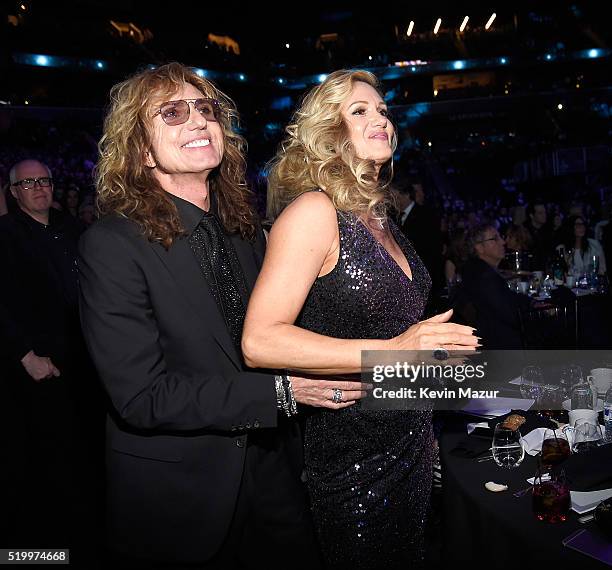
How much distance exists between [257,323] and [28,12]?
27.0 metres

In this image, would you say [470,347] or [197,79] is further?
[197,79]

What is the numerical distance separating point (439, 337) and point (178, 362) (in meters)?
0.74

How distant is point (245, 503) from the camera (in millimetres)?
1692

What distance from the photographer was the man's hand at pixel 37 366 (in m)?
3.44

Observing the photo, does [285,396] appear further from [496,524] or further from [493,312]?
[493,312]

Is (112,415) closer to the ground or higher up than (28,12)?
closer to the ground

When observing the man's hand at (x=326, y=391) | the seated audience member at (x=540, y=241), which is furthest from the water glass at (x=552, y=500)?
the seated audience member at (x=540, y=241)

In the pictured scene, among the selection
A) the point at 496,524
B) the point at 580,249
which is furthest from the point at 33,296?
the point at 580,249

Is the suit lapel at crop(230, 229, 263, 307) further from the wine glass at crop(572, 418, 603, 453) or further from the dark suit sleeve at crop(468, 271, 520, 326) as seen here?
the dark suit sleeve at crop(468, 271, 520, 326)

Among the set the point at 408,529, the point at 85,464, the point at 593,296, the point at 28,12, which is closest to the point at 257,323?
the point at 408,529

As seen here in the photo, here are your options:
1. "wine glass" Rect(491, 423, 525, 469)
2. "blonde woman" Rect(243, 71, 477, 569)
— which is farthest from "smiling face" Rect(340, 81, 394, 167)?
"wine glass" Rect(491, 423, 525, 469)

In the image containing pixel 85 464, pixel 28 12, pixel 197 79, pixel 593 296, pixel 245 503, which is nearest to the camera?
pixel 245 503

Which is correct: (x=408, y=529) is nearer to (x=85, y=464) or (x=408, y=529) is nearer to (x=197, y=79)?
(x=197, y=79)

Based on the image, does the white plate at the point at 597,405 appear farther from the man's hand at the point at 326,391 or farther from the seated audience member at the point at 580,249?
the seated audience member at the point at 580,249
